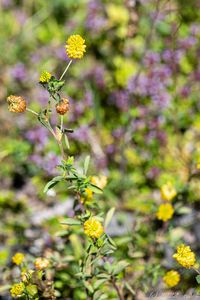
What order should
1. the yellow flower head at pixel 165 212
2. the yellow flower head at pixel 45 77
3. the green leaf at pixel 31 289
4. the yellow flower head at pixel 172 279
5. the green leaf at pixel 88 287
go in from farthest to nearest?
the yellow flower head at pixel 165 212
the yellow flower head at pixel 172 279
the green leaf at pixel 88 287
the green leaf at pixel 31 289
the yellow flower head at pixel 45 77

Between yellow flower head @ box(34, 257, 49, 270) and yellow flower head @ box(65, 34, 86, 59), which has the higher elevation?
yellow flower head @ box(65, 34, 86, 59)

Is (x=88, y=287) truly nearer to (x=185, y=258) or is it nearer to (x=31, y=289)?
(x=31, y=289)

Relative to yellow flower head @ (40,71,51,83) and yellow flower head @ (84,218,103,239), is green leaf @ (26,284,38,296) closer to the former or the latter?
yellow flower head @ (84,218,103,239)

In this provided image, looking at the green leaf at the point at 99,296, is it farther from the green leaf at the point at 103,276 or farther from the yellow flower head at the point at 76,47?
the yellow flower head at the point at 76,47

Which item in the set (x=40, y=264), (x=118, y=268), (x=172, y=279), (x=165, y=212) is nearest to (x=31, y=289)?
(x=40, y=264)

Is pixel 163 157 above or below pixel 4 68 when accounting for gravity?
below

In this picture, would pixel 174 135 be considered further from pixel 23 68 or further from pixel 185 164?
pixel 23 68

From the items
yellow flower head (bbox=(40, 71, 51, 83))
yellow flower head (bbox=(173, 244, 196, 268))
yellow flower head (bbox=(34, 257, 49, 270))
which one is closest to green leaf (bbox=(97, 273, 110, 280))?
yellow flower head (bbox=(34, 257, 49, 270))

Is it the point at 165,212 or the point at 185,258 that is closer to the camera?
the point at 185,258

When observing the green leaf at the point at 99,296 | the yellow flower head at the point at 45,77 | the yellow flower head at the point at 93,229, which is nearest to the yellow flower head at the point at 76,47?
the yellow flower head at the point at 45,77

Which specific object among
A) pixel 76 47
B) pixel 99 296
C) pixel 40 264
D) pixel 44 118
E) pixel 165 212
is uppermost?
pixel 76 47

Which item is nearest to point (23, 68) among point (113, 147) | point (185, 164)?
point (113, 147)
